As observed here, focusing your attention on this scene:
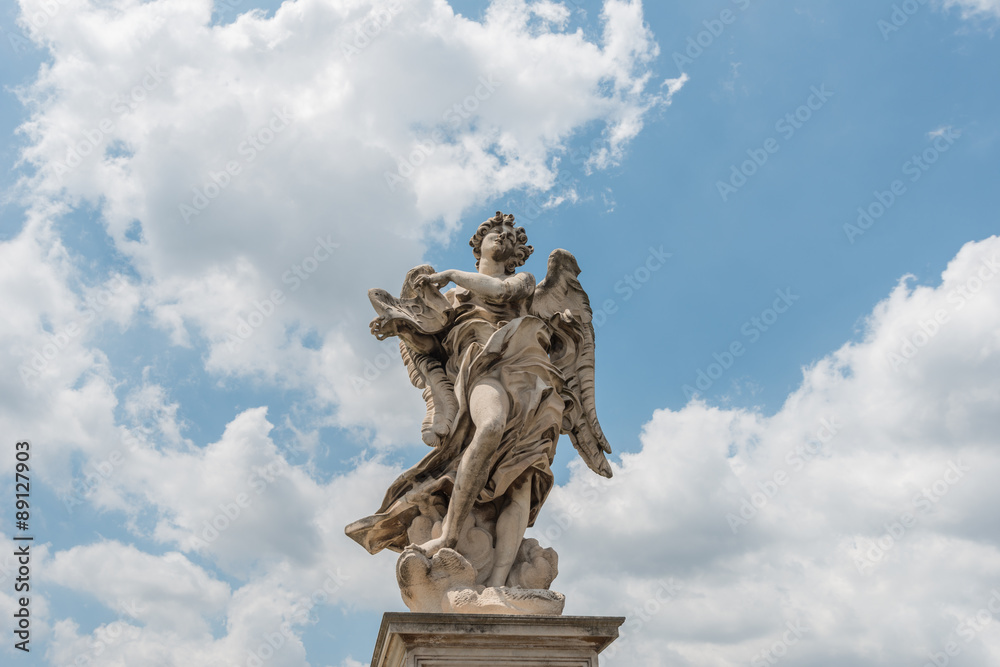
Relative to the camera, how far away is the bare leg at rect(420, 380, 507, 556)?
7.00 m

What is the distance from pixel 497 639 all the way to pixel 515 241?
4065 mm

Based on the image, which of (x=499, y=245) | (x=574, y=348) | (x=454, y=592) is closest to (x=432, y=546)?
(x=454, y=592)

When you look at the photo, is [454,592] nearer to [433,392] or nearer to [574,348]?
[433,392]

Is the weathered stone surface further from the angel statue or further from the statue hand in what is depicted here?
the statue hand

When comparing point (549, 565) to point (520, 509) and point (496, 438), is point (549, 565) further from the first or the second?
point (496, 438)

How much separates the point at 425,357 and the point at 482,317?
69 cm

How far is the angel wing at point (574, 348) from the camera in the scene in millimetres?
8164

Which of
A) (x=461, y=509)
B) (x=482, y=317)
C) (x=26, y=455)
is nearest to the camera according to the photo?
(x=461, y=509)

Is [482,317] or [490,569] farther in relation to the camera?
[482,317]

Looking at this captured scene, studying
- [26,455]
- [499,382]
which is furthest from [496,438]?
[26,455]

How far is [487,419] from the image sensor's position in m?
7.24

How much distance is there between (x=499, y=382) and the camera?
7.58 m

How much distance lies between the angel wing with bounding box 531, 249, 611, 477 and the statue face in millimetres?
444

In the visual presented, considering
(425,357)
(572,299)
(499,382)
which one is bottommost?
(499,382)
